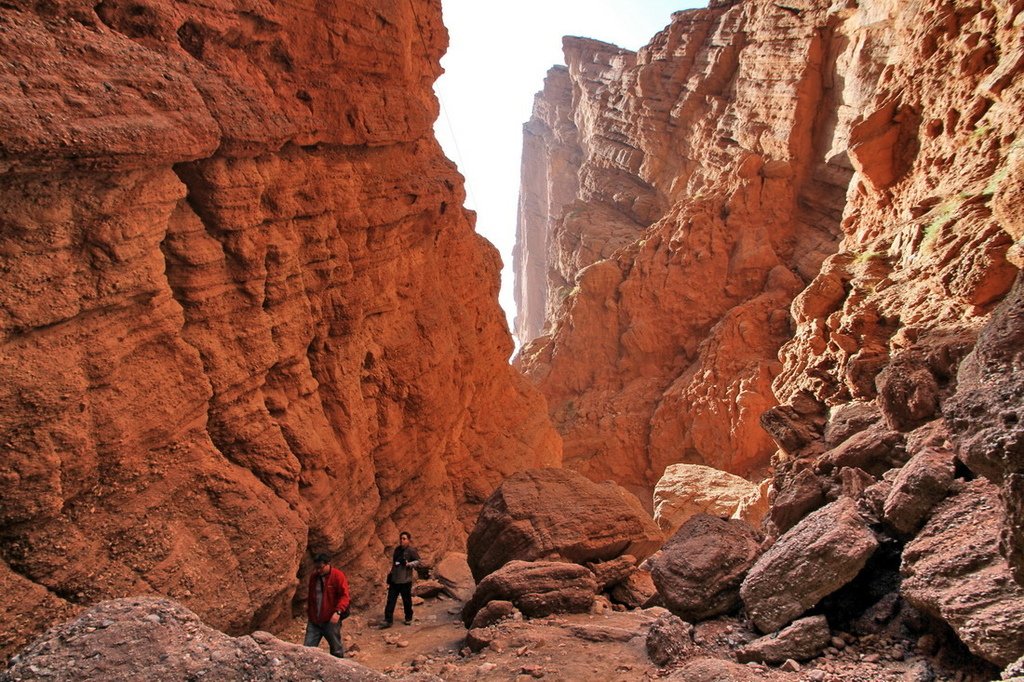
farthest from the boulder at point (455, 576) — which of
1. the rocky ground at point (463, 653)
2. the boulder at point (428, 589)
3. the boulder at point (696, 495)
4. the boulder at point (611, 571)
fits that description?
the boulder at point (696, 495)

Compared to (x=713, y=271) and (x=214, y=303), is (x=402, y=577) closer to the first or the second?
(x=214, y=303)

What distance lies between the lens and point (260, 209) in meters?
8.44

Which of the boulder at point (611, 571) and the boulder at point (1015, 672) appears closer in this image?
the boulder at point (1015, 672)

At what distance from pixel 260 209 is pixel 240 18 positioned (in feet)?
7.12

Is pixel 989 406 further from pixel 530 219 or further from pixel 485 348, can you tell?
pixel 530 219

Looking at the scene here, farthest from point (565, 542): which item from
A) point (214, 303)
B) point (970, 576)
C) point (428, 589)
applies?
point (970, 576)

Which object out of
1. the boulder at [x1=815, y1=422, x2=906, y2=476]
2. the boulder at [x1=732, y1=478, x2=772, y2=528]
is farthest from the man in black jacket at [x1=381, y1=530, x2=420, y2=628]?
the boulder at [x1=732, y1=478, x2=772, y2=528]

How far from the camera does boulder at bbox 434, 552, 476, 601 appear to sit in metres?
11.0

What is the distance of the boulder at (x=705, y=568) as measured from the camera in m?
7.40

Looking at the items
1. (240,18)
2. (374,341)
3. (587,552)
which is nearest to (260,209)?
(240,18)

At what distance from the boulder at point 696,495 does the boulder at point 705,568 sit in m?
10.4

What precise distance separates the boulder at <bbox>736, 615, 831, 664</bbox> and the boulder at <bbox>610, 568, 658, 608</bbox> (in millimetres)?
3724

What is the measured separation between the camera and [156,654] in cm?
401

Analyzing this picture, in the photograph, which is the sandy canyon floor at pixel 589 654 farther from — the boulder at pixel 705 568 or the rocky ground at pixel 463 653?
the boulder at pixel 705 568
